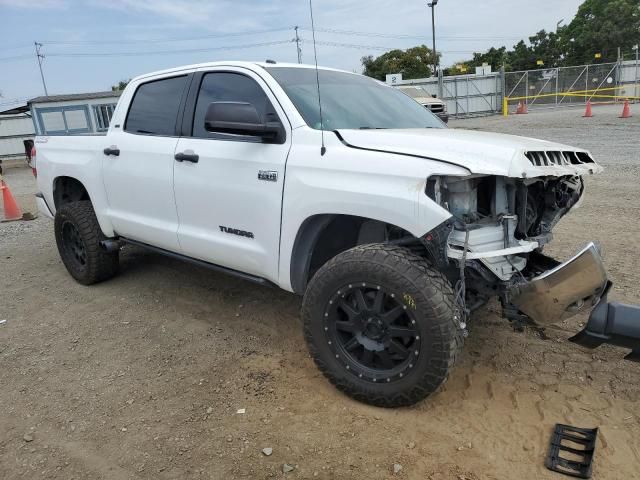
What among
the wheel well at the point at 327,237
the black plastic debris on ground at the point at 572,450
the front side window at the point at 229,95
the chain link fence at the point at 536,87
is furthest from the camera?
the chain link fence at the point at 536,87

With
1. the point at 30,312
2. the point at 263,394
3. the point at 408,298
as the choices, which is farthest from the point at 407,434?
the point at 30,312

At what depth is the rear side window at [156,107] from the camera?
410 cm

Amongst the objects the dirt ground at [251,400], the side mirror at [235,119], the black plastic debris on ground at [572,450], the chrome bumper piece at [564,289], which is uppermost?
the side mirror at [235,119]

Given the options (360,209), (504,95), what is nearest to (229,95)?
(360,209)

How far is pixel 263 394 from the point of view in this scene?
125 inches

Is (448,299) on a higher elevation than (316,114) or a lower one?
lower

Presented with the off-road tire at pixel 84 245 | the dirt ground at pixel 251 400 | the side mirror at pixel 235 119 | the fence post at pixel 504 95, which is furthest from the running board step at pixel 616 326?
the fence post at pixel 504 95

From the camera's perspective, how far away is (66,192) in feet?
17.9

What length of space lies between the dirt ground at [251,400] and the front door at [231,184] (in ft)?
2.24

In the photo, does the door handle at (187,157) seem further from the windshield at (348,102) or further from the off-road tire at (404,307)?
the off-road tire at (404,307)

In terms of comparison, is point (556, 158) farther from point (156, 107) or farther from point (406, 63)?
point (406, 63)

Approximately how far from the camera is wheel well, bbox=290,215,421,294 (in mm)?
3158

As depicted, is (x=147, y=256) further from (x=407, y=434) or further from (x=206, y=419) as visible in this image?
(x=407, y=434)

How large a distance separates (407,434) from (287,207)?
56.7 inches
